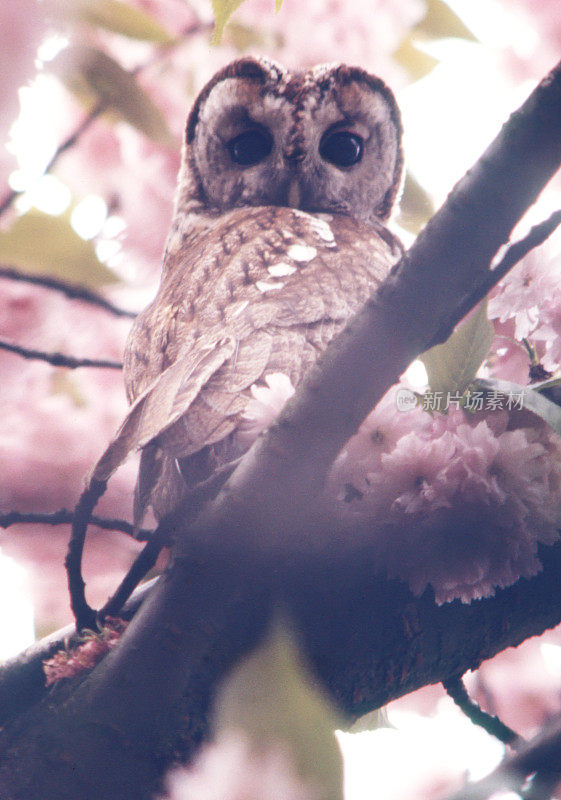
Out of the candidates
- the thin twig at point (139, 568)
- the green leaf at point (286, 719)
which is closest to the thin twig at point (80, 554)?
the thin twig at point (139, 568)

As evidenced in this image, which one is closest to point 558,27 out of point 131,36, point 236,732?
point 131,36

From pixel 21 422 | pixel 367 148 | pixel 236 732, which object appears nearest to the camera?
pixel 236 732

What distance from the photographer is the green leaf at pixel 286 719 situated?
33 centimetres

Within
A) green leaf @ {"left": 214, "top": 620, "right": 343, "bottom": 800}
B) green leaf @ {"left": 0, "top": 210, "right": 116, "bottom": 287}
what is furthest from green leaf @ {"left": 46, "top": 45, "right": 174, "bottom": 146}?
green leaf @ {"left": 214, "top": 620, "right": 343, "bottom": 800}

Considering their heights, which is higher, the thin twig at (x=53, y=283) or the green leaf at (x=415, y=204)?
the green leaf at (x=415, y=204)

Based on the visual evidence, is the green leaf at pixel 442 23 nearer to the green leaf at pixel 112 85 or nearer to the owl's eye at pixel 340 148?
the owl's eye at pixel 340 148

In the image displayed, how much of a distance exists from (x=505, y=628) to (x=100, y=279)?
587 millimetres

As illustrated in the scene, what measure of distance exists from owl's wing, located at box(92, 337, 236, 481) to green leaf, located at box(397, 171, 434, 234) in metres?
0.57

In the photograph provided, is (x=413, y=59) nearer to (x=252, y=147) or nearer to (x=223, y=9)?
(x=252, y=147)

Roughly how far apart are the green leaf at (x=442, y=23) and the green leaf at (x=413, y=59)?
114 mm

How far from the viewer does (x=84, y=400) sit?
1254 mm

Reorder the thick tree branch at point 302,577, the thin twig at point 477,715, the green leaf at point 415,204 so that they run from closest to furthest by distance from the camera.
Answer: the thick tree branch at point 302,577 → the thin twig at point 477,715 → the green leaf at point 415,204

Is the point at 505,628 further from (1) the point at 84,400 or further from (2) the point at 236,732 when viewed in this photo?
(1) the point at 84,400

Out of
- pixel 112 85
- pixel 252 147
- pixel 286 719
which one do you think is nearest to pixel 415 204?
pixel 252 147
